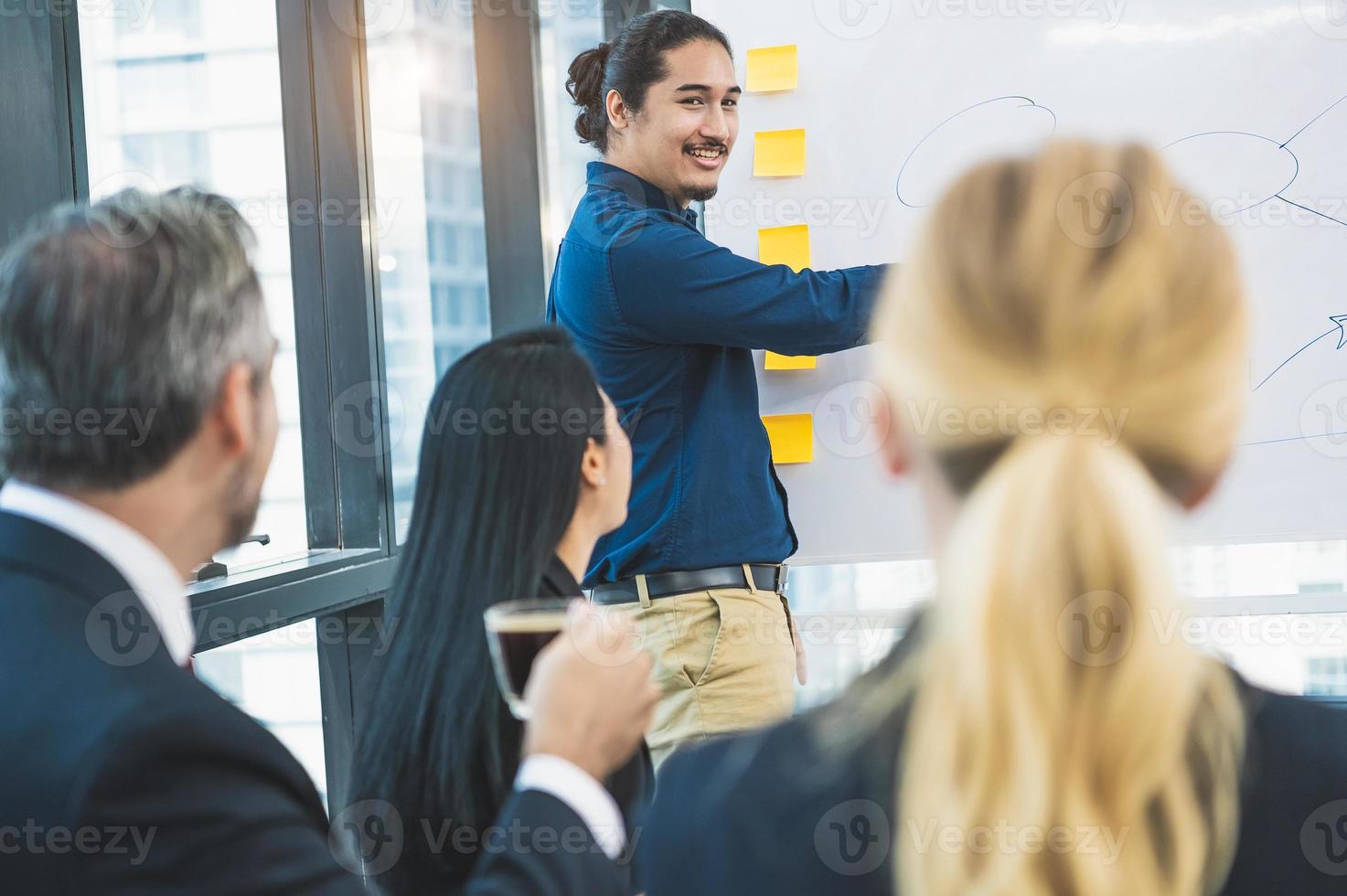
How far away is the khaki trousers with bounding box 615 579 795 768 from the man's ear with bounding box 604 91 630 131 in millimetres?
836

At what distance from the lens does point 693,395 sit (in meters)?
1.97

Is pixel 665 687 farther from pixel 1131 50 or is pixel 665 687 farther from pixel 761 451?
pixel 1131 50

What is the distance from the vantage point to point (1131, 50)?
198cm

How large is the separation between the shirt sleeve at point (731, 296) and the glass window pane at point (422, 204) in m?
0.90

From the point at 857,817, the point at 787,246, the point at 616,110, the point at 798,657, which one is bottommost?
the point at 798,657

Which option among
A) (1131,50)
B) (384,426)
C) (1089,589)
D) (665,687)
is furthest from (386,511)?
(1089,589)

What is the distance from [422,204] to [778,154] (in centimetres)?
127

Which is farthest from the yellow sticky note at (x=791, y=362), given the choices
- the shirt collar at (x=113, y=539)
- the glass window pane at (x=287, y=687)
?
the shirt collar at (x=113, y=539)

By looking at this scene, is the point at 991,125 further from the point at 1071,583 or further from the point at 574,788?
the point at 1071,583

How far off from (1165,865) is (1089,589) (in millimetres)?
148

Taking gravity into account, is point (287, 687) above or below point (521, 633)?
below

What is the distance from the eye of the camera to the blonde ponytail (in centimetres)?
60

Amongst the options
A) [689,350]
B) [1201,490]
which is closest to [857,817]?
[1201,490]

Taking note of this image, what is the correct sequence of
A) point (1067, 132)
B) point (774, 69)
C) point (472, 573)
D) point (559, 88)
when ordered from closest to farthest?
1. point (472, 573)
2. point (1067, 132)
3. point (774, 69)
4. point (559, 88)
